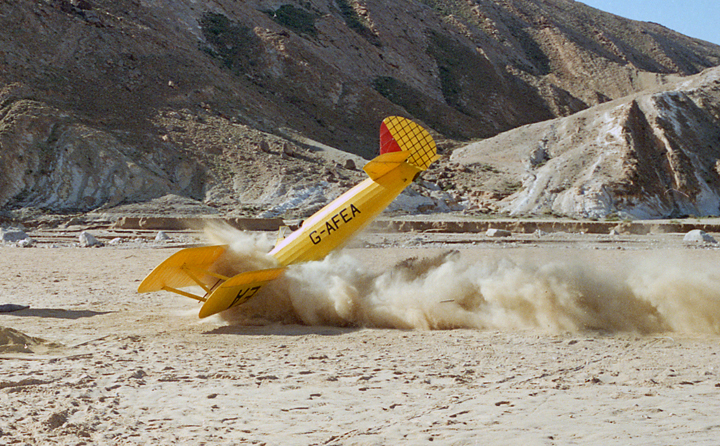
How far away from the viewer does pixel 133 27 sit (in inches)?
1928

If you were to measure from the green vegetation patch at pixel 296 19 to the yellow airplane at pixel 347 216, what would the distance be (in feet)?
185

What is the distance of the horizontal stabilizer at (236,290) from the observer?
10.8m

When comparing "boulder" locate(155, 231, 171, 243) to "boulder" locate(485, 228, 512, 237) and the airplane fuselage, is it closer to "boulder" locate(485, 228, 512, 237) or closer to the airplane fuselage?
"boulder" locate(485, 228, 512, 237)

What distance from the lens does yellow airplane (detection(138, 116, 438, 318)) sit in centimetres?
1211

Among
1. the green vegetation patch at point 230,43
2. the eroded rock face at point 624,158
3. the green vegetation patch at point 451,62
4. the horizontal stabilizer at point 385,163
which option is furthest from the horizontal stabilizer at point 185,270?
the green vegetation patch at point 451,62

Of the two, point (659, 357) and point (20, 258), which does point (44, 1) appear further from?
point (659, 357)

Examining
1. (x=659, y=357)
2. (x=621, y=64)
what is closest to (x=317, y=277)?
(x=659, y=357)

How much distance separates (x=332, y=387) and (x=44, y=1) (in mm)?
48165

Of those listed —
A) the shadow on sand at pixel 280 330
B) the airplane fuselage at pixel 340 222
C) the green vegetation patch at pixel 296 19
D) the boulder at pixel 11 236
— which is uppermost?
the green vegetation patch at pixel 296 19

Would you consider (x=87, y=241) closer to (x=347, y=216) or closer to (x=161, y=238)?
(x=161, y=238)

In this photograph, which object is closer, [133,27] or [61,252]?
[61,252]

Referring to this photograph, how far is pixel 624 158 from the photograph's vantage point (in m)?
41.7

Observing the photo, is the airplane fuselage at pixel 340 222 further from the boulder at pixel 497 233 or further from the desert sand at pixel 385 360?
the boulder at pixel 497 233

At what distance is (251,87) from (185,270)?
44562 mm
